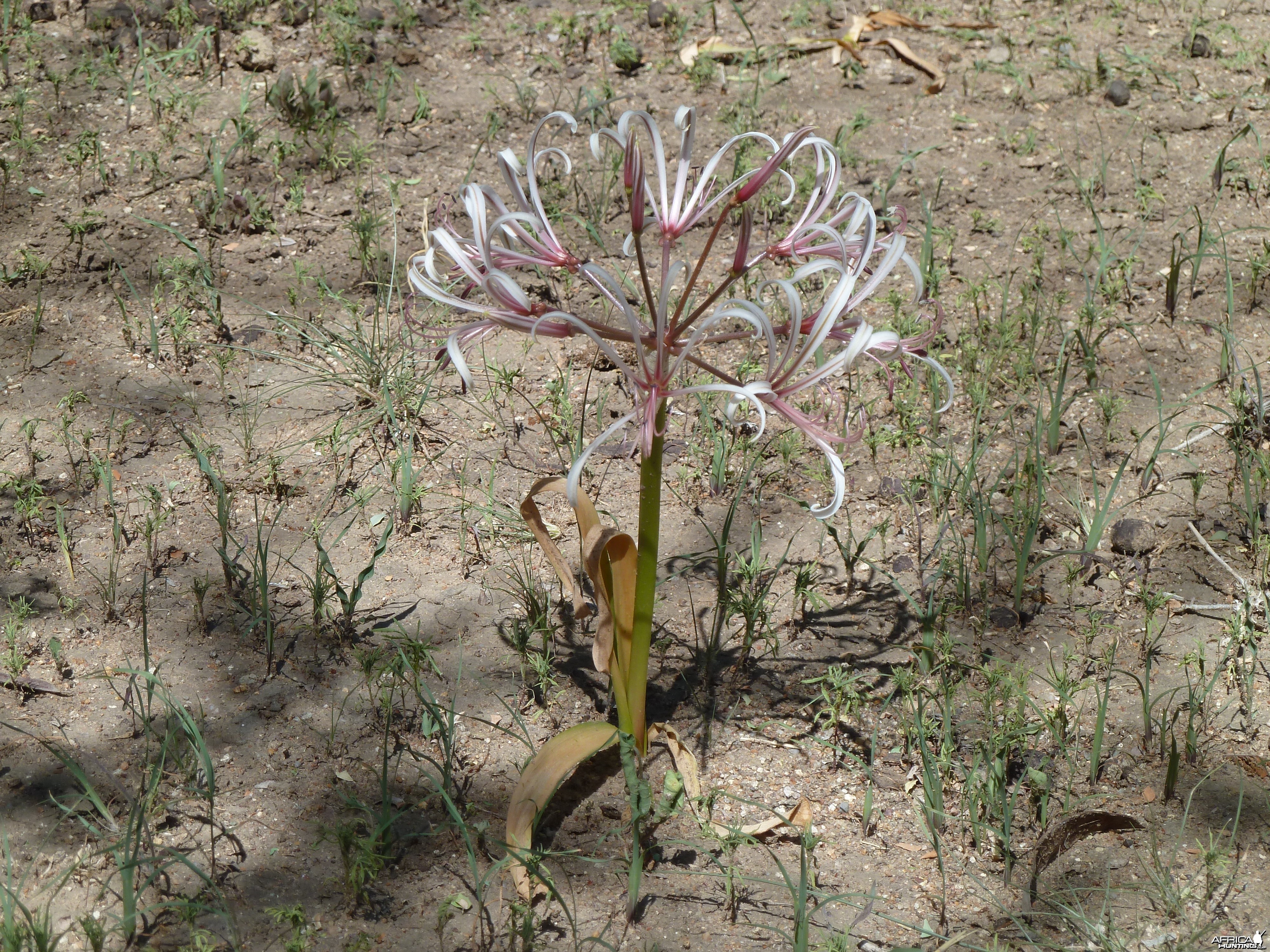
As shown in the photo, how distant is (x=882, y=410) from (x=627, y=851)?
1.73 metres

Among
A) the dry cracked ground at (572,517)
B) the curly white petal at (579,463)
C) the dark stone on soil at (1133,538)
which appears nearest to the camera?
the curly white petal at (579,463)

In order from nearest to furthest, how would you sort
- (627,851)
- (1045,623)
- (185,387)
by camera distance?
(627,851) → (1045,623) → (185,387)

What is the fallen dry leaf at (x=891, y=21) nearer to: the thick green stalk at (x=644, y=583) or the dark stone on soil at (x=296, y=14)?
the dark stone on soil at (x=296, y=14)

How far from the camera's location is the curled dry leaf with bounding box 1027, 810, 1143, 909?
2406mm

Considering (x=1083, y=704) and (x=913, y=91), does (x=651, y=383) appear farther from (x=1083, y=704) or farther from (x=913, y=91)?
(x=913, y=91)

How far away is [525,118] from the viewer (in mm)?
4695

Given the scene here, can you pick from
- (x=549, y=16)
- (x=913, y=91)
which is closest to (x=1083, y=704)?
(x=913, y=91)

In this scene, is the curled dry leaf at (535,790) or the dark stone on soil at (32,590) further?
the dark stone on soil at (32,590)

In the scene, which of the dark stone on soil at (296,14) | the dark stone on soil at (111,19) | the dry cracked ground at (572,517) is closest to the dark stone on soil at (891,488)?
the dry cracked ground at (572,517)

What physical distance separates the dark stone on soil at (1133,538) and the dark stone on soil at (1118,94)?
2.34 m

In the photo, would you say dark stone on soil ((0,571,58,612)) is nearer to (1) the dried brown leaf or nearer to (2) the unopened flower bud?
(1) the dried brown leaf

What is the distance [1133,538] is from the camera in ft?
10.2
